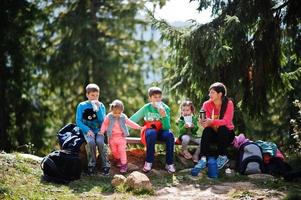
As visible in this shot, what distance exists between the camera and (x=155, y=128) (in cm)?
828

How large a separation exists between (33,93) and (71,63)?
185cm

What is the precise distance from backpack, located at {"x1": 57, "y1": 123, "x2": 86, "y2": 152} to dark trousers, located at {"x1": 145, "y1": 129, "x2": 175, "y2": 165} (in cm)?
109

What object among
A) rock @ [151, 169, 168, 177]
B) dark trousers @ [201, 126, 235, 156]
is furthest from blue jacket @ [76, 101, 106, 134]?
dark trousers @ [201, 126, 235, 156]

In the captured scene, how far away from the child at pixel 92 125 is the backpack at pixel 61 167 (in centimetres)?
34

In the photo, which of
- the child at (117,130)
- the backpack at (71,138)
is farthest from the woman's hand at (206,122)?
the backpack at (71,138)

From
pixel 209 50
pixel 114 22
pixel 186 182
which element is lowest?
pixel 186 182

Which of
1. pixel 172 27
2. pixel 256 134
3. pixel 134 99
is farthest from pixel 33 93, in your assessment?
pixel 172 27

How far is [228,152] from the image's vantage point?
866cm

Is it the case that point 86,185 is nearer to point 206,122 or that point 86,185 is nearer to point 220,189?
point 220,189

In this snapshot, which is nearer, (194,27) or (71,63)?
(194,27)

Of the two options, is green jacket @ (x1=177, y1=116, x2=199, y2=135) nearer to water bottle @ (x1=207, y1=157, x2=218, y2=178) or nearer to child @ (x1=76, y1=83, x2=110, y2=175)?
water bottle @ (x1=207, y1=157, x2=218, y2=178)

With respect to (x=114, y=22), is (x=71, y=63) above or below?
below

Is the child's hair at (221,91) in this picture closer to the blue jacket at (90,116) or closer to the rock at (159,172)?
the rock at (159,172)

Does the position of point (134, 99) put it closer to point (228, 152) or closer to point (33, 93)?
point (33, 93)
